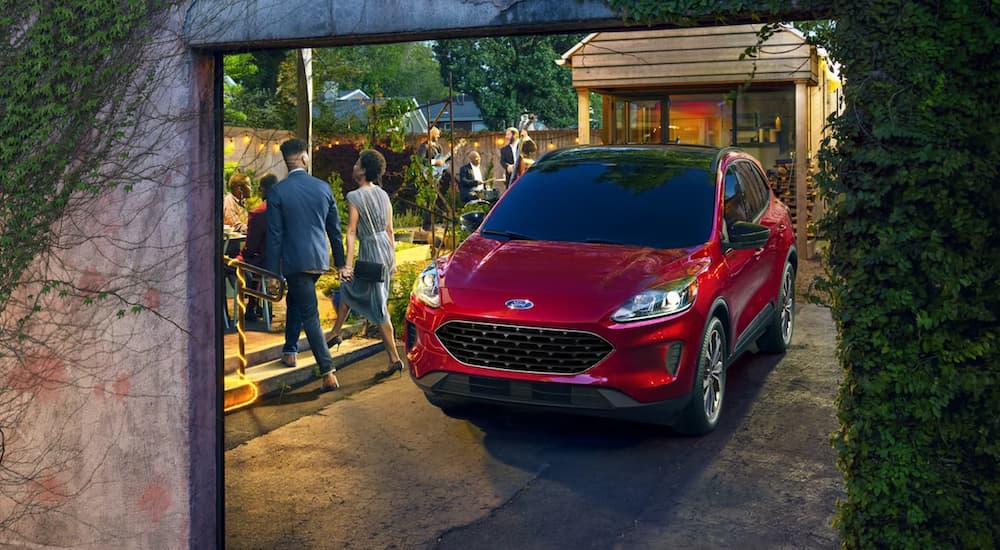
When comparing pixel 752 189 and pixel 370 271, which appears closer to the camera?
pixel 752 189

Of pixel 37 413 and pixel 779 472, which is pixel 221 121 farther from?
pixel 779 472

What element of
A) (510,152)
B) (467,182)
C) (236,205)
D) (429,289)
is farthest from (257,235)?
(510,152)

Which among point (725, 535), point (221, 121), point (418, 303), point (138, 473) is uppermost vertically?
point (221, 121)

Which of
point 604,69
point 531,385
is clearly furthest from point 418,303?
point 604,69

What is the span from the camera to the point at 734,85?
18.0 meters

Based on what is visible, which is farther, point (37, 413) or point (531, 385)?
point (531, 385)

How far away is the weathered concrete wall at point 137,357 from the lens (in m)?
4.92

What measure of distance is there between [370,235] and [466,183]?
8049 millimetres

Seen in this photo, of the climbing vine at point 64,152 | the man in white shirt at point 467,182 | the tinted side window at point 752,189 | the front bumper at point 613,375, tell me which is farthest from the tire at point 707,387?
the man in white shirt at point 467,182

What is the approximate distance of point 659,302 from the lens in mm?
6562

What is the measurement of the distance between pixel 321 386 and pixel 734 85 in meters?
11.2

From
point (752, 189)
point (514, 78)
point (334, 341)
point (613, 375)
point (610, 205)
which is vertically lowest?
point (334, 341)

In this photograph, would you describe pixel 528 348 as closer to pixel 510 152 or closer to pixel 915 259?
pixel 915 259

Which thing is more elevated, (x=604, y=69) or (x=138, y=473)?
(x=604, y=69)
